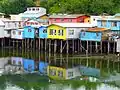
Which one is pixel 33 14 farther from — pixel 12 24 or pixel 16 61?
pixel 16 61

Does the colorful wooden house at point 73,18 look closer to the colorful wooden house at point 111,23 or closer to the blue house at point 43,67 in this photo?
the colorful wooden house at point 111,23

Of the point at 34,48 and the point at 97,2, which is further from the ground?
the point at 97,2

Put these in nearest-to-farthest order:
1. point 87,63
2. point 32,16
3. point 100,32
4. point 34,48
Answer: point 87,63 < point 100,32 < point 34,48 < point 32,16

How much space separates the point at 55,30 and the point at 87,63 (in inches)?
407

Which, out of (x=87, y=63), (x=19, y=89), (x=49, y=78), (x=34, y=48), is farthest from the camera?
(x=34, y=48)

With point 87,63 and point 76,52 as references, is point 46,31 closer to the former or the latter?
point 76,52

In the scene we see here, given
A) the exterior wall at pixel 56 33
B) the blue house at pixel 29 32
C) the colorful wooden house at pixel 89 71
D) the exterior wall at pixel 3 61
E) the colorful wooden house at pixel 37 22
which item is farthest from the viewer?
the colorful wooden house at pixel 37 22

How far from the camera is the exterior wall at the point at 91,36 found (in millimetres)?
52062

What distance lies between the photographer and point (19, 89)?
35.2 metres

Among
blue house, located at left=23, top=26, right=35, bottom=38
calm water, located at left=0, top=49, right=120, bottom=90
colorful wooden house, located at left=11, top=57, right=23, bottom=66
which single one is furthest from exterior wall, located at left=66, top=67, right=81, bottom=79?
blue house, located at left=23, top=26, right=35, bottom=38

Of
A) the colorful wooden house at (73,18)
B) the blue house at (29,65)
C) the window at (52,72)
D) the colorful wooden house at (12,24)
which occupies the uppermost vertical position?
the colorful wooden house at (73,18)

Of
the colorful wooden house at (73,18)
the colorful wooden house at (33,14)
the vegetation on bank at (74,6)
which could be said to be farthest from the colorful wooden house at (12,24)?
the vegetation on bank at (74,6)

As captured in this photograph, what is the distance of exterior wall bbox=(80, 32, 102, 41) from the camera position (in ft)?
171

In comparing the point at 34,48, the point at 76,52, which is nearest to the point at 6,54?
the point at 34,48
